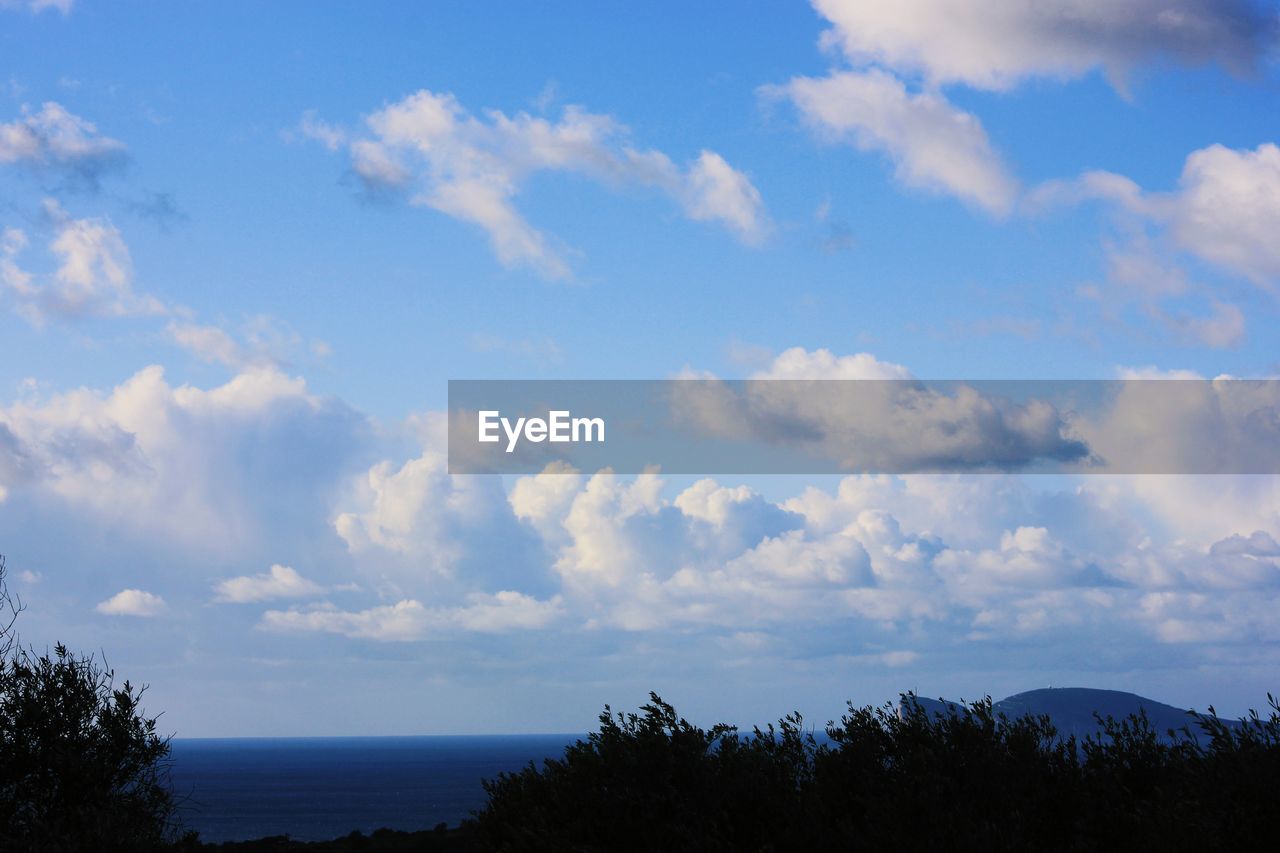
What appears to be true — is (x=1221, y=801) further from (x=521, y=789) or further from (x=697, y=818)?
(x=521, y=789)

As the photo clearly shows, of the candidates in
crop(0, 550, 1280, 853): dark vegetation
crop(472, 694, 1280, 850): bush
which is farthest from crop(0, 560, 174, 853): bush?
crop(472, 694, 1280, 850): bush

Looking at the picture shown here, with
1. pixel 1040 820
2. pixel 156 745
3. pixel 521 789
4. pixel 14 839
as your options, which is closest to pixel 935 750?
pixel 1040 820

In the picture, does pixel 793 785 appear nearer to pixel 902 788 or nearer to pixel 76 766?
pixel 902 788

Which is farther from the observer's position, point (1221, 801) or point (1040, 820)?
point (1040, 820)

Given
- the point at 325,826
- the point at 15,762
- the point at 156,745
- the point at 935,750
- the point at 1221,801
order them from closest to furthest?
the point at 1221,801 → the point at 15,762 → the point at 156,745 → the point at 935,750 → the point at 325,826

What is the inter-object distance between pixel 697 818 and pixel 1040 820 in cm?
778

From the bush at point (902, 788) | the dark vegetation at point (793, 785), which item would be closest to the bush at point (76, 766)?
the dark vegetation at point (793, 785)

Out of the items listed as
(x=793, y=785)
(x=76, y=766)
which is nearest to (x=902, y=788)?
(x=793, y=785)

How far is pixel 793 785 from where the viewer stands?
27.8 m

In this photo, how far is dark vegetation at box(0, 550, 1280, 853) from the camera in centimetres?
2236

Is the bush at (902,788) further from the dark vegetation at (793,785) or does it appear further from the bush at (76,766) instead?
the bush at (76,766)

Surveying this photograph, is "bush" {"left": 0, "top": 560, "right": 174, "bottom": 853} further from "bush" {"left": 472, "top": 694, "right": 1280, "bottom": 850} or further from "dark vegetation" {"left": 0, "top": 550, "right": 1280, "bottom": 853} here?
"bush" {"left": 472, "top": 694, "right": 1280, "bottom": 850}

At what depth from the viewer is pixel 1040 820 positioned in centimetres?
2570

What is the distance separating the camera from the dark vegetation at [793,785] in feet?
73.4
